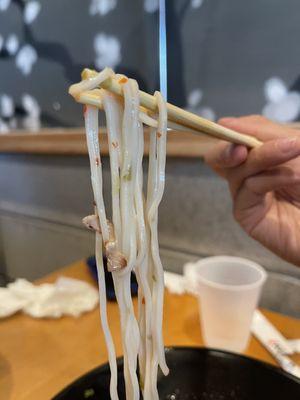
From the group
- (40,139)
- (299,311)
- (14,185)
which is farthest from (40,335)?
(14,185)

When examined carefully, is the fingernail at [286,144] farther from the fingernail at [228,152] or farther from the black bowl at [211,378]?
the black bowl at [211,378]

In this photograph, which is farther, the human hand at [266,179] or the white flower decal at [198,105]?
the white flower decal at [198,105]

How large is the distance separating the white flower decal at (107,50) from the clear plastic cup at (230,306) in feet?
2.48

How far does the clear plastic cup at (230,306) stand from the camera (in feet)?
1.88

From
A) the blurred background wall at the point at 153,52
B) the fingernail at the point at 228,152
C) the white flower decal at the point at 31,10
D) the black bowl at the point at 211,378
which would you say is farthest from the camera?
the white flower decal at the point at 31,10

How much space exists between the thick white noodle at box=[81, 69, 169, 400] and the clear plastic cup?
0.22 meters

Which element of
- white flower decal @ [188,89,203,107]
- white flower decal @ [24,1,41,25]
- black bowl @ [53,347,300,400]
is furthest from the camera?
white flower decal @ [24,1,41,25]

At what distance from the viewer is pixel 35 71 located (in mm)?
1324

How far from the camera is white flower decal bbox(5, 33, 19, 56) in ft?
4.44

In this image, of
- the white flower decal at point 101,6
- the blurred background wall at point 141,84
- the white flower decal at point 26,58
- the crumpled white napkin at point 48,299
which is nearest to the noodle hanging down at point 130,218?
the crumpled white napkin at point 48,299

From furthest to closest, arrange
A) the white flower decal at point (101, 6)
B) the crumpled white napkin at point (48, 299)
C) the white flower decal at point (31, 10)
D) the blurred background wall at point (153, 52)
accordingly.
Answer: the white flower decal at point (31, 10), the white flower decal at point (101, 6), the blurred background wall at point (153, 52), the crumpled white napkin at point (48, 299)

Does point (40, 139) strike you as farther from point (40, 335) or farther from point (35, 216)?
point (40, 335)

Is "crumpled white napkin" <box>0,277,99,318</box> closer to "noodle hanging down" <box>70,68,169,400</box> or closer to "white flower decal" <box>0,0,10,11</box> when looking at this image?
"noodle hanging down" <box>70,68,169,400</box>

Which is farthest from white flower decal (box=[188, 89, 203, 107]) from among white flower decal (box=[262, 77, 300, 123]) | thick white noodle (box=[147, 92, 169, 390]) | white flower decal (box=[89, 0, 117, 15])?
thick white noodle (box=[147, 92, 169, 390])
